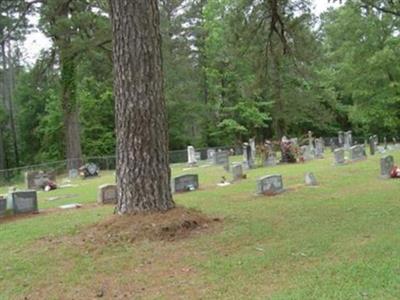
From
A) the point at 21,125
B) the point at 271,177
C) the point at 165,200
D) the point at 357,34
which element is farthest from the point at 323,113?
the point at 165,200

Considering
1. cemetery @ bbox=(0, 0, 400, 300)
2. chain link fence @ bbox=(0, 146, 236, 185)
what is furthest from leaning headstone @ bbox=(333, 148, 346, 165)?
chain link fence @ bbox=(0, 146, 236, 185)

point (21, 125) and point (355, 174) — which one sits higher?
point (21, 125)

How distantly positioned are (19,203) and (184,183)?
4081 mm

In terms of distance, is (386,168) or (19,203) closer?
(19,203)

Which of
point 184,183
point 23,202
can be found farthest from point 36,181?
point 23,202

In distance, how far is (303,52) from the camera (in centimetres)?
1377

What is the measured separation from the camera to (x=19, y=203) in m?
10.8

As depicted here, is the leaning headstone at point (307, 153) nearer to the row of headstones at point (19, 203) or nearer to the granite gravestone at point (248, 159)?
the granite gravestone at point (248, 159)

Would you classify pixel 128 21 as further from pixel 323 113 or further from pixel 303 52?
pixel 323 113

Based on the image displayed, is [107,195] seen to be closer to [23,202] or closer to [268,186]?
[23,202]

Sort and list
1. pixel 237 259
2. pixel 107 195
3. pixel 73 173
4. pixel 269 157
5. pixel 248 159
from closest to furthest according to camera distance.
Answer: pixel 237 259, pixel 107 195, pixel 248 159, pixel 269 157, pixel 73 173

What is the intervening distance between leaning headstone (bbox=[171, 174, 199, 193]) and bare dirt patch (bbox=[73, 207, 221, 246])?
5.58 meters

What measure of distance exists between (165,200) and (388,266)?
10.6 ft

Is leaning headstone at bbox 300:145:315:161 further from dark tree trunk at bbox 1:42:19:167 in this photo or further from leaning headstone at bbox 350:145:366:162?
dark tree trunk at bbox 1:42:19:167
